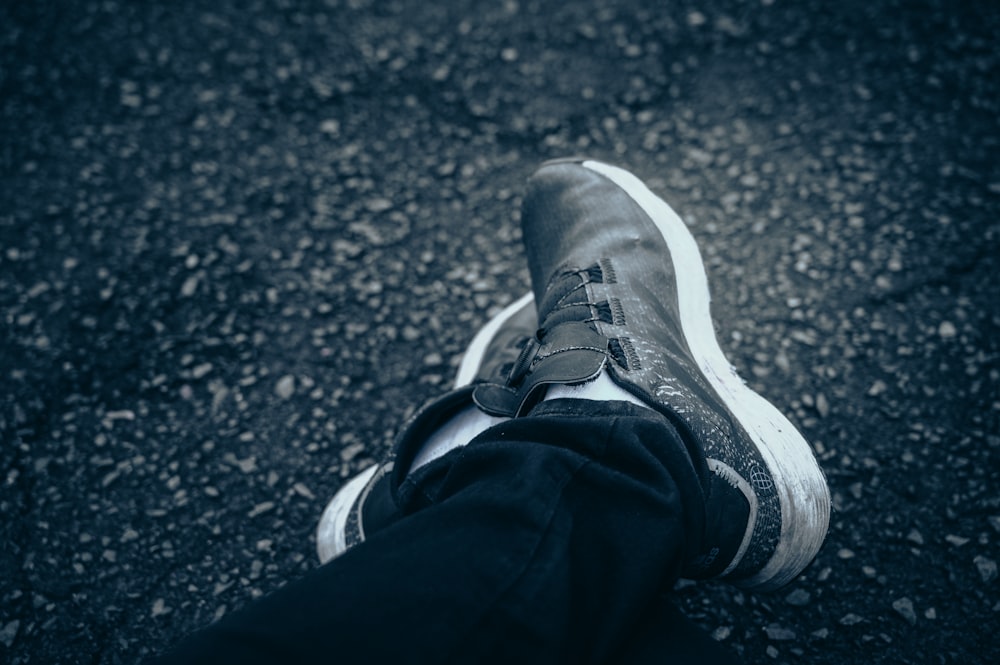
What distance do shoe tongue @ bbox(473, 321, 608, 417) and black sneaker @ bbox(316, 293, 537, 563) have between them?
2.2 inches

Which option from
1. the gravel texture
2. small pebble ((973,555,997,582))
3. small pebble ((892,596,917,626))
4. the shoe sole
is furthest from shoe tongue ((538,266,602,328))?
small pebble ((973,555,997,582))

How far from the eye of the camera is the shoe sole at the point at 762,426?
1109mm

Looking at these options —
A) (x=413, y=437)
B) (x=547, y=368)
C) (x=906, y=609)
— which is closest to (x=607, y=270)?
(x=547, y=368)

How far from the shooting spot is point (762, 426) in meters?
1.21

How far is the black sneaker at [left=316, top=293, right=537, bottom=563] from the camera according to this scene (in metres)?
1.12

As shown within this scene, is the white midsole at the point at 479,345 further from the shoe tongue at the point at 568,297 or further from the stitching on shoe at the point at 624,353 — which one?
the stitching on shoe at the point at 624,353

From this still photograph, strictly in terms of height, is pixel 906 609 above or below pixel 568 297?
below

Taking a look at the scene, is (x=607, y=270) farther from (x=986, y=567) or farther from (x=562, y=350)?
(x=986, y=567)

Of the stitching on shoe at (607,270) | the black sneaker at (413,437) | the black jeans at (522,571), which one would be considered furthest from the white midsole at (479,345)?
the black jeans at (522,571)

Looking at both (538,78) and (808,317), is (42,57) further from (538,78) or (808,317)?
(808,317)

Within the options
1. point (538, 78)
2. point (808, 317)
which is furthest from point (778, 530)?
point (538, 78)

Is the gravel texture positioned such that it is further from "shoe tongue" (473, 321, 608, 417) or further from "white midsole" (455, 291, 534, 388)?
"shoe tongue" (473, 321, 608, 417)

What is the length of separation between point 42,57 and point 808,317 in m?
A: 2.57

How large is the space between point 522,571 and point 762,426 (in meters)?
→ 0.68
